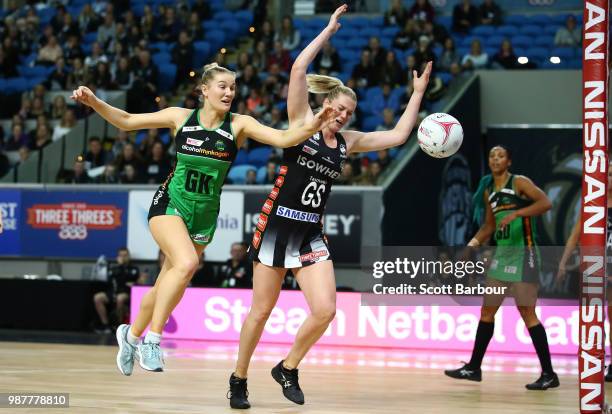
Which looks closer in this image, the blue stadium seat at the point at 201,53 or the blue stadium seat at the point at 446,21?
the blue stadium seat at the point at 446,21

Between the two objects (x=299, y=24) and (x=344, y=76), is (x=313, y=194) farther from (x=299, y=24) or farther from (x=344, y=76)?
(x=299, y=24)

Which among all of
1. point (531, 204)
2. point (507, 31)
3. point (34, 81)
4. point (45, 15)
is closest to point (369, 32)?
point (507, 31)

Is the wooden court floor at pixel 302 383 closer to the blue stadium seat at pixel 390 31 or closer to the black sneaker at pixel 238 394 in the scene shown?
the black sneaker at pixel 238 394

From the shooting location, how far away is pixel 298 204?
744 cm

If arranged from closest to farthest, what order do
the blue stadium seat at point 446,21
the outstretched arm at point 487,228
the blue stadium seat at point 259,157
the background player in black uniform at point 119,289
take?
the outstretched arm at point 487,228, the background player in black uniform at point 119,289, the blue stadium seat at point 259,157, the blue stadium seat at point 446,21

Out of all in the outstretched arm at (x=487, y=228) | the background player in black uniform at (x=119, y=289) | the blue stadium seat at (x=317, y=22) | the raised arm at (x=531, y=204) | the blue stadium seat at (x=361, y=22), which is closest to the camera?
the raised arm at (x=531, y=204)

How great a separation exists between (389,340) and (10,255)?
7184 mm

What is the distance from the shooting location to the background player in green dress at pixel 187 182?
7500 mm

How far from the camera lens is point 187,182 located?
7.67 metres

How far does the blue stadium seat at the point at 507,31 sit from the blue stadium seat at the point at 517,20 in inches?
18.9

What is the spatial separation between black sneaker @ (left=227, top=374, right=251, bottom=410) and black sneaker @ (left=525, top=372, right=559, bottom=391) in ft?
9.81

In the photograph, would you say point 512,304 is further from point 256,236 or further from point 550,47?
point 550,47

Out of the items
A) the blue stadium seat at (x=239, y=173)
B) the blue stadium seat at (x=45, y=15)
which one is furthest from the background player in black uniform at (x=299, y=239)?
the blue stadium seat at (x=45, y=15)

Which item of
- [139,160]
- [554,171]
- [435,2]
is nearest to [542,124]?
[554,171]
